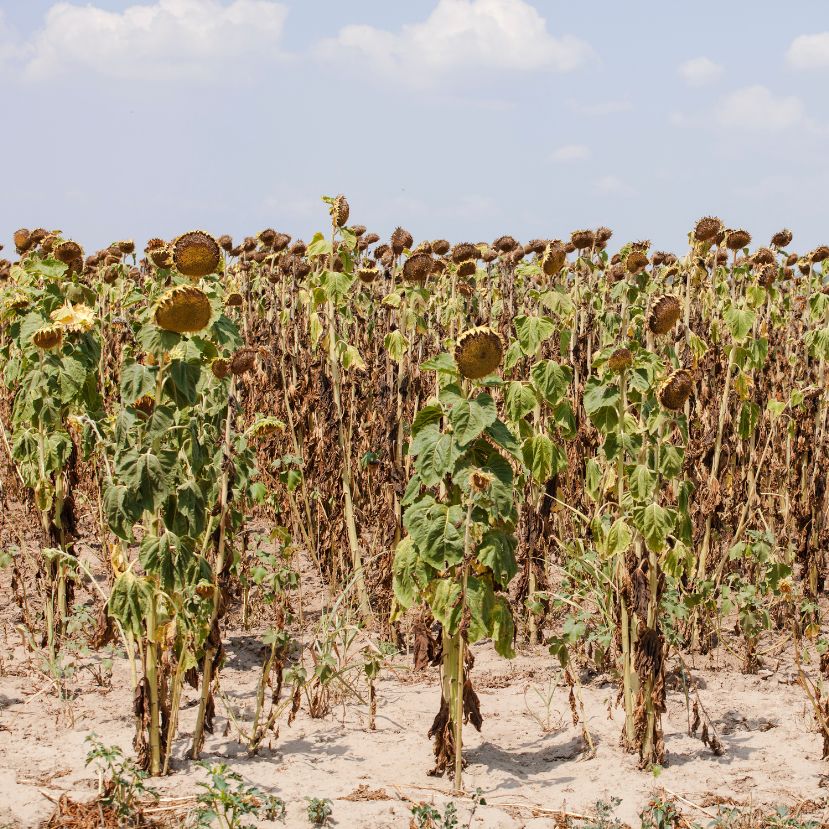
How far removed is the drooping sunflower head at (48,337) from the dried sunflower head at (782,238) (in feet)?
15.9

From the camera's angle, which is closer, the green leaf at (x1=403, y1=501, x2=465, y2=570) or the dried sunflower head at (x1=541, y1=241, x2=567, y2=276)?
the green leaf at (x1=403, y1=501, x2=465, y2=570)

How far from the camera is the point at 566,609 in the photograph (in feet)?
18.8

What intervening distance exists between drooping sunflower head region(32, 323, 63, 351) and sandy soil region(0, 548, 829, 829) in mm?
1527

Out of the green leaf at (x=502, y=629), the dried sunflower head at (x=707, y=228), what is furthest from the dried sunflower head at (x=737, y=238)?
the green leaf at (x=502, y=629)

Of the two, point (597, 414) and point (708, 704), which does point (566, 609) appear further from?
point (597, 414)

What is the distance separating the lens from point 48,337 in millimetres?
4469

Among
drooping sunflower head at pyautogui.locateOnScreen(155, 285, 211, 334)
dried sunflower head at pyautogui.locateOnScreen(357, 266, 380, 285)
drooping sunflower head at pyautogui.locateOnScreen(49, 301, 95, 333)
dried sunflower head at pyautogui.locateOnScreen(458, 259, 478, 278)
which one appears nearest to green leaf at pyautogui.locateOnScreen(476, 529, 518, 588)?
drooping sunflower head at pyautogui.locateOnScreen(155, 285, 211, 334)

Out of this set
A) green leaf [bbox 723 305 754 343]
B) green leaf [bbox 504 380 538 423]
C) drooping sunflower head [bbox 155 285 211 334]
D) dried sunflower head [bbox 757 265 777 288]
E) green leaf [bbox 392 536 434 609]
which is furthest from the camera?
dried sunflower head [bbox 757 265 777 288]

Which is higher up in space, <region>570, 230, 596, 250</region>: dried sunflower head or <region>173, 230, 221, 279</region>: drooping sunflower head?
<region>570, 230, 596, 250</region>: dried sunflower head

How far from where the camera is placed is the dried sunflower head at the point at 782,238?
7.04m

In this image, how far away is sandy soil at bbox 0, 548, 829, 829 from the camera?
3.78 meters

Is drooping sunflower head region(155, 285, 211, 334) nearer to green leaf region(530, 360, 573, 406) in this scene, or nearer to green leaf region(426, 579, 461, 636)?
green leaf region(426, 579, 461, 636)

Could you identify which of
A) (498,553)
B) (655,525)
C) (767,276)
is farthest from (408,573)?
(767,276)

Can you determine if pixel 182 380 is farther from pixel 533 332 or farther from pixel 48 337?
pixel 533 332
